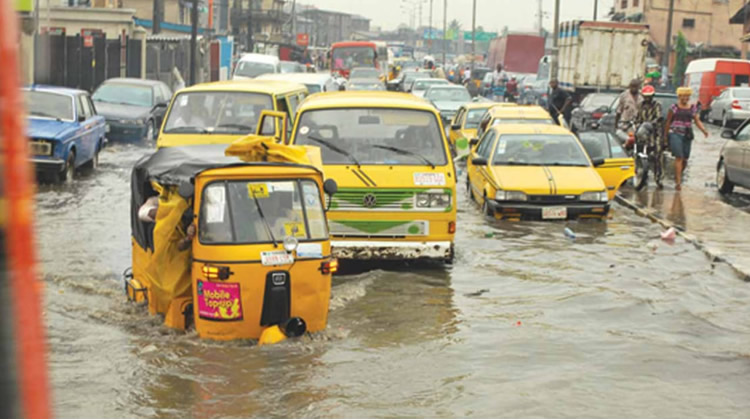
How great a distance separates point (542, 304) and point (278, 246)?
343cm

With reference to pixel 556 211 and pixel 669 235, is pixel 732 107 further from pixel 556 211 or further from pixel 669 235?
pixel 669 235

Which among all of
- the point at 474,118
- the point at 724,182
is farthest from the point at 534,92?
the point at 724,182

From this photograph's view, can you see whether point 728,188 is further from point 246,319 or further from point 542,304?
point 246,319

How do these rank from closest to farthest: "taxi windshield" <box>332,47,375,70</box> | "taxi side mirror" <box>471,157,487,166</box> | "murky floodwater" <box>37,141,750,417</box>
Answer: "murky floodwater" <box>37,141,750,417</box>, "taxi side mirror" <box>471,157,487,166</box>, "taxi windshield" <box>332,47,375,70</box>

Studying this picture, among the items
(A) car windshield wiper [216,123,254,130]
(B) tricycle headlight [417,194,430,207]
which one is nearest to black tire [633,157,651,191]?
(A) car windshield wiper [216,123,254,130]

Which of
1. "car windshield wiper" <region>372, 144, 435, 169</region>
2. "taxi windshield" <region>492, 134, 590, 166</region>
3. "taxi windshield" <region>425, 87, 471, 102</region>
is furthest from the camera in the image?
"taxi windshield" <region>425, 87, 471, 102</region>

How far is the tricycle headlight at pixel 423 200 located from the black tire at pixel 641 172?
8494 mm

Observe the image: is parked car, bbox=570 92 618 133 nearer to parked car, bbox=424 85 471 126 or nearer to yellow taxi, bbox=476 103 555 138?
parked car, bbox=424 85 471 126

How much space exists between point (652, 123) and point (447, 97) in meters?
16.8

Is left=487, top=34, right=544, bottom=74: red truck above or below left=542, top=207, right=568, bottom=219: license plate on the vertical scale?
above

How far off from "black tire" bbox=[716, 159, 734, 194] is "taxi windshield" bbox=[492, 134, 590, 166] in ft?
14.4

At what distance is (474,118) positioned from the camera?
25.0 metres

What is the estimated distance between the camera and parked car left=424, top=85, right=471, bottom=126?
3416cm

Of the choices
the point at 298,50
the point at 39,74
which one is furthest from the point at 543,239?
the point at 298,50
